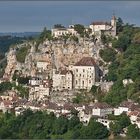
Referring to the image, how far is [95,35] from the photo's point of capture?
119 ft

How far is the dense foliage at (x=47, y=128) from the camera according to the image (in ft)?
88.6

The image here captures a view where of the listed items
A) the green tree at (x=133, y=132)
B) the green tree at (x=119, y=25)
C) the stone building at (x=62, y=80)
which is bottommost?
the green tree at (x=133, y=132)

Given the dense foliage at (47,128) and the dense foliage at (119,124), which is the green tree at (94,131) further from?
the dense foliage at (119,124)

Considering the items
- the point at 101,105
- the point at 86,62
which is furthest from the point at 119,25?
the point at 101,105

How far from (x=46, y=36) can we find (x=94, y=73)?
4.82 meters

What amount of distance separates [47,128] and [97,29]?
9.39 metres

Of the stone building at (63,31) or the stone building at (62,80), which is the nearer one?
the stone building at (62,80)

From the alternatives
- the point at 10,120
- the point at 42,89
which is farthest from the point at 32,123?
the point at 42,89

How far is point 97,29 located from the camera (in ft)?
121

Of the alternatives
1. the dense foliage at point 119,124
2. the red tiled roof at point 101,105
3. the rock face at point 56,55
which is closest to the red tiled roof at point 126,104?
the red tiled roof at point 101,105

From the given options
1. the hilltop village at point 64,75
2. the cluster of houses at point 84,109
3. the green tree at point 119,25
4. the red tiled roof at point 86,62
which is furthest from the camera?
the green tree at point 119,25

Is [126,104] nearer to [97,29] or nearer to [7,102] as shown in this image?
[7,102]

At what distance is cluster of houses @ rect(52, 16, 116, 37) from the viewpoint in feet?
120

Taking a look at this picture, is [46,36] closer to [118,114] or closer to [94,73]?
[94,73]
